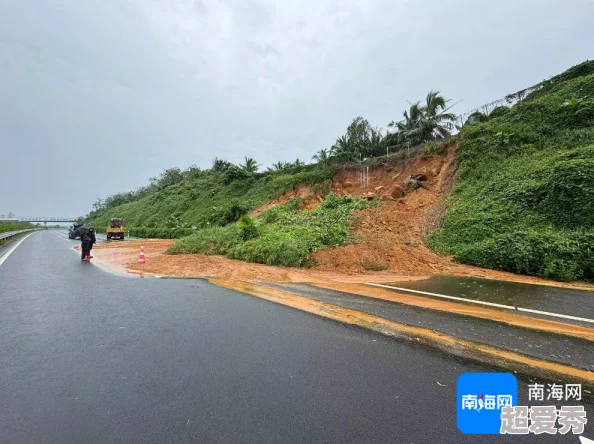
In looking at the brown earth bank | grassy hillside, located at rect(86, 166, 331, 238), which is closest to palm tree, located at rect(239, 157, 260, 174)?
grassy hillside, located at rect(86, 166, 331, 238)

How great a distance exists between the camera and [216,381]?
3248 millimetres

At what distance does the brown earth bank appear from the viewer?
10039 mm

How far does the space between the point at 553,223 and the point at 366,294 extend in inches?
332

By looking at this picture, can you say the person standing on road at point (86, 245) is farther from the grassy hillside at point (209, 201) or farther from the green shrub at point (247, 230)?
the grassy hillside at point (209, 201)

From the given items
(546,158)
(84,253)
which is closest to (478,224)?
(546,158)

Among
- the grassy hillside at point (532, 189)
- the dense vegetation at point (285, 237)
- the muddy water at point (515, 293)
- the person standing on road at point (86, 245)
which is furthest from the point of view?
the person standing on road at point (86, 245)

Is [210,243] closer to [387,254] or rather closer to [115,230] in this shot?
[387,254]

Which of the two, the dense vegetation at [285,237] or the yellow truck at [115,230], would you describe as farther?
the yellow truck at [115,230]

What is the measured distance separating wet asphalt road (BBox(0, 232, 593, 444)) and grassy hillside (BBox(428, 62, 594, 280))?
8.14 metres

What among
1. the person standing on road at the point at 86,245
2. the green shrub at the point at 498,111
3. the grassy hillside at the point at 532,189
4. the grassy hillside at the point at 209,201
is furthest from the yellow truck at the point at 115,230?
the green shrub at the point at 498,111

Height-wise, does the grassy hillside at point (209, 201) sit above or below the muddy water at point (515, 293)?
above

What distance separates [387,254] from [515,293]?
4754 millimetres

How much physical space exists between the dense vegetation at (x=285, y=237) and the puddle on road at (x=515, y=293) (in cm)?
468

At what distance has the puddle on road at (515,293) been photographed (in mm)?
6124
